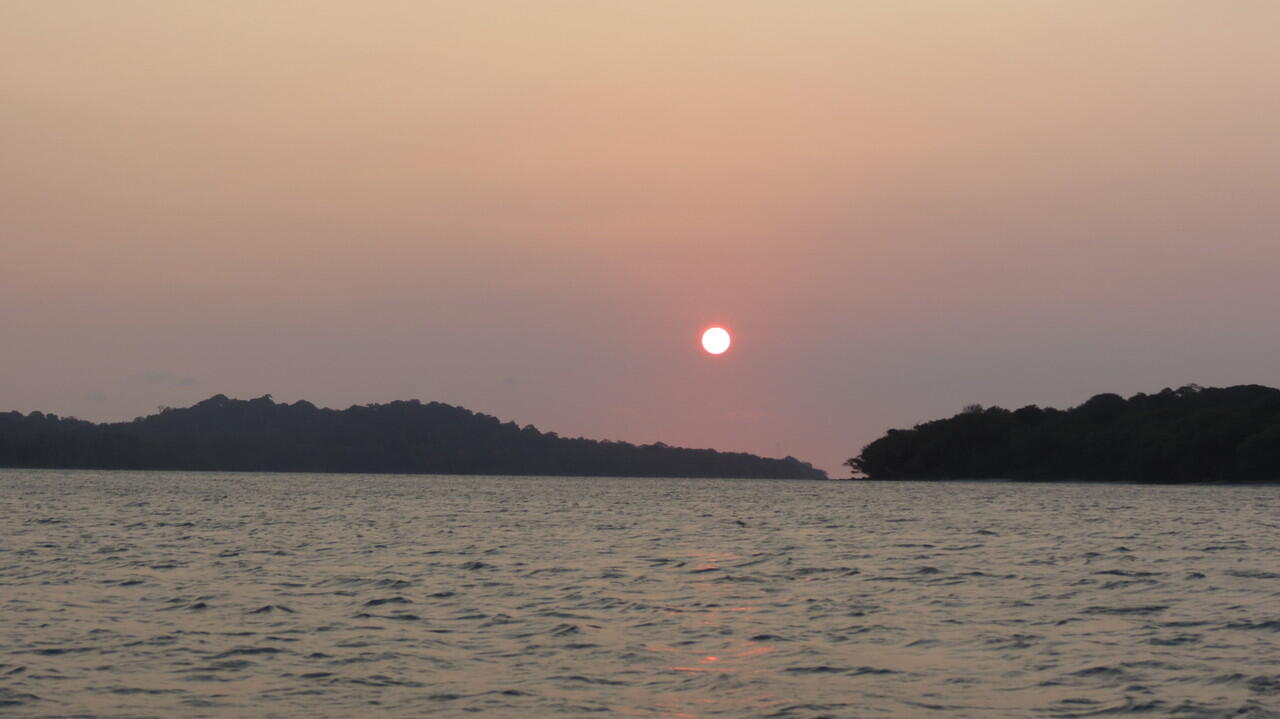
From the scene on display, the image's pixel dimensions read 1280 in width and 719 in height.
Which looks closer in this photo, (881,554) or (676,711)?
(676,711)

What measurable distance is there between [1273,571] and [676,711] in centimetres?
3427

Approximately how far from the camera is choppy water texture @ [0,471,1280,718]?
2486 cm

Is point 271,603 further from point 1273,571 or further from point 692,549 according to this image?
point 1273,571

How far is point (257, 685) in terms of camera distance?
2573cm

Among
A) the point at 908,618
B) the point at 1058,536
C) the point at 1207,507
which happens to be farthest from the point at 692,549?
the point at 1207,507

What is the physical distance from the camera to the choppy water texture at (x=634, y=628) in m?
24.9

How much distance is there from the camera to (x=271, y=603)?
38.3 metres

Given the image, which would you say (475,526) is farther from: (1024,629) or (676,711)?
(676,711)

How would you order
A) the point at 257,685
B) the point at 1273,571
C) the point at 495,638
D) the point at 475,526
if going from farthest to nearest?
the point at 475,526
the point at 1273,571
the point at 495,638
the point at 257,685

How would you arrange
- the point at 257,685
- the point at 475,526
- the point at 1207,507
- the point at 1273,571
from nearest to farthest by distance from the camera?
1. the point at 257,685
2. the point at 1273,571
3. the point at 475,526
4. the point at 1207,507

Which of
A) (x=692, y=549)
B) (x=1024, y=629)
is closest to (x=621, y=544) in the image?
(x=692, y=549)

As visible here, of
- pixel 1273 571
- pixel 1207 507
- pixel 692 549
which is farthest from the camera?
pixel 1207 507

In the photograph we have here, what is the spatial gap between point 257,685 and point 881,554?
129ft

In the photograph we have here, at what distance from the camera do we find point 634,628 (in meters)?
33.8
